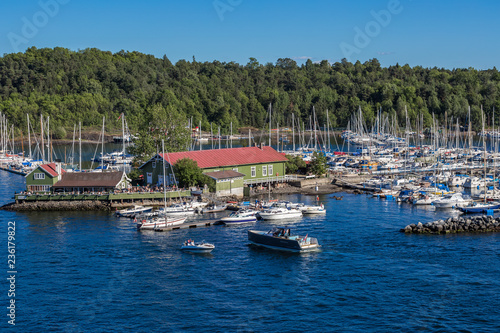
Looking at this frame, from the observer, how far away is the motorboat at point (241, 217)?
5081cm

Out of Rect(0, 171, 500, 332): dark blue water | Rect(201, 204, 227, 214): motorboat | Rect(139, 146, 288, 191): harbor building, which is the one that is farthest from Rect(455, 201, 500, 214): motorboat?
Rect(201, 204, 227, 214): motorboat

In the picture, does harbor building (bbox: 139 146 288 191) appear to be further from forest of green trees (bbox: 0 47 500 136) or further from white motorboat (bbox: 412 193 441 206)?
forest of green trees (bbox: 0 47 500 136)

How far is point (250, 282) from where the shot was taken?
3603 cm

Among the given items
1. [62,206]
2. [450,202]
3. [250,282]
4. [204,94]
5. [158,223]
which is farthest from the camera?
[204,94]

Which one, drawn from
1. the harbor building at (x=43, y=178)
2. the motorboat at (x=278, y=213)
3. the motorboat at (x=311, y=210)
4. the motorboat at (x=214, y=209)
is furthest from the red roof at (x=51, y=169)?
the motorboat at (x=311, y=210)

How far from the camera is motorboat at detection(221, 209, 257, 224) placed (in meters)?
50.8

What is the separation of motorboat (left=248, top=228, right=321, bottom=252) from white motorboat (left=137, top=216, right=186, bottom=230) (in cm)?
852

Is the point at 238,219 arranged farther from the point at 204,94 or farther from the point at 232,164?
the point at 204,94

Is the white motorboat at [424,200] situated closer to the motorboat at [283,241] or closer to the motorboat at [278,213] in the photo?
the motorboat at [278,213]

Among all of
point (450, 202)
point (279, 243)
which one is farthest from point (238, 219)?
point (450, 202)

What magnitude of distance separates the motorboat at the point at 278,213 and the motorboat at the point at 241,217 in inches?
41.7

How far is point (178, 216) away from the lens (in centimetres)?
5266

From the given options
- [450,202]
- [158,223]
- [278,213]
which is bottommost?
[158,223]

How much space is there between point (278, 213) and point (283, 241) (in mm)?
10506
